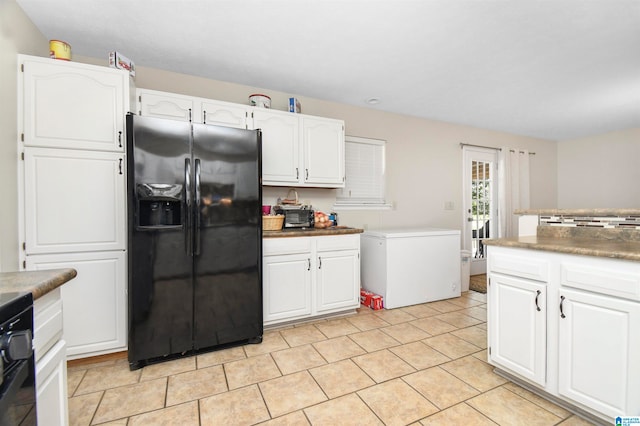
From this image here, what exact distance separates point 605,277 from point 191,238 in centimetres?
247

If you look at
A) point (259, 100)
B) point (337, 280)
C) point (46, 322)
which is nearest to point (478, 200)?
point (337, 280)

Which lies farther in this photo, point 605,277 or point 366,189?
point 366,189

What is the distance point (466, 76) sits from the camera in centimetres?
300

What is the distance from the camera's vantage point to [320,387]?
1.87m

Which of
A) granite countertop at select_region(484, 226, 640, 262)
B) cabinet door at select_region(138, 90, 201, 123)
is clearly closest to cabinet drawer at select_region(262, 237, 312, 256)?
cabinet door at select_region(138, 90, 201, 123)

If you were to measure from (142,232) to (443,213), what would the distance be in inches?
160

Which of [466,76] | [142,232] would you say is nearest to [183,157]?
[142,232]

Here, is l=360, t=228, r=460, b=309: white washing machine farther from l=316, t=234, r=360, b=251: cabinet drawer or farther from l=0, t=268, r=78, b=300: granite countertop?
l=0, t=268, r=78, b=300: granite countertop

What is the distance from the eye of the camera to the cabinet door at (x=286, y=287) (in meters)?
2.65

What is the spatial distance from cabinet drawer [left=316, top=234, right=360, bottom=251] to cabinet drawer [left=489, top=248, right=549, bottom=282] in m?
1.34

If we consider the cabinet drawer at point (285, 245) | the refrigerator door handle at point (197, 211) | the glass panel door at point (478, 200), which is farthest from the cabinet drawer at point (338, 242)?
the glass panel door at point (478, 200)

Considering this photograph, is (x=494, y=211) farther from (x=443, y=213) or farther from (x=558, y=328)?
(x=558, y=328)

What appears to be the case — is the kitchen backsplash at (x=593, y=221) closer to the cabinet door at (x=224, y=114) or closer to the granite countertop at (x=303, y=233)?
the granite countertop at (x=303, y=233)

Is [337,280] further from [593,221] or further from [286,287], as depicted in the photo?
[593,221]
